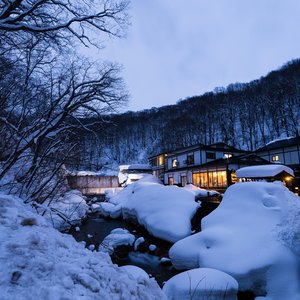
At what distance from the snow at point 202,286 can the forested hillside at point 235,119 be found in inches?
1407

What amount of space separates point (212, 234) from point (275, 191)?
385 centimetres

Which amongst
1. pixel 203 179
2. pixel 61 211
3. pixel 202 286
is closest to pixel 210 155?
pixel 203 179

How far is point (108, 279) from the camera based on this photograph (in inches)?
108

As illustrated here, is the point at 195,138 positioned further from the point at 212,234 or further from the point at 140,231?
the point at 212,234

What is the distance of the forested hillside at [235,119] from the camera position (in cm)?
5131

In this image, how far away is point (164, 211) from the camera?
51.9ft

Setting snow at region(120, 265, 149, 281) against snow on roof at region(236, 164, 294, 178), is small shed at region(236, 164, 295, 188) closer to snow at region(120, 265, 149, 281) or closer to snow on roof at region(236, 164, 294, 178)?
snow on roof at region(236, 164, 294, 178)

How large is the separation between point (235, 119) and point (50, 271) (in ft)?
201

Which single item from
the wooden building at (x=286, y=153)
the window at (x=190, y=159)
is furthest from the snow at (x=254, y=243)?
the window at (x=190, y=159)

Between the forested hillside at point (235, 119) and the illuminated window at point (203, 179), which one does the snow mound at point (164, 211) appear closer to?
the illuminated window at point (203, 179)

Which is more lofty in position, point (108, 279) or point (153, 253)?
point (108, 279)

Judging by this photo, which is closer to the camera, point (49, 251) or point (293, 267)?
point (49, 251)

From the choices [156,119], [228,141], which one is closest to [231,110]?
[228,141]

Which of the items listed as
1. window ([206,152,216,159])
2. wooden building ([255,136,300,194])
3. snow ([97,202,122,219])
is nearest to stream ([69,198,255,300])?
snow ([97,202,122,219])
